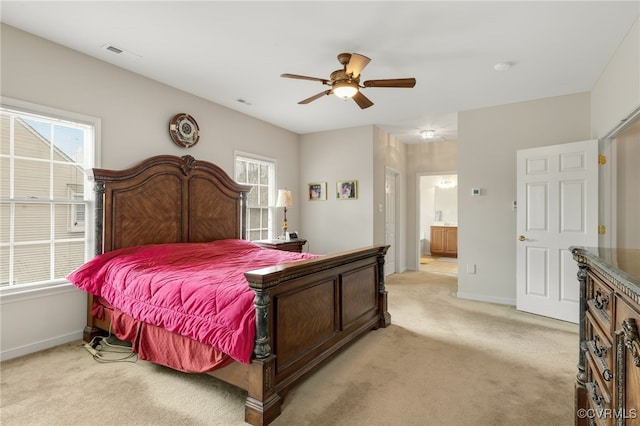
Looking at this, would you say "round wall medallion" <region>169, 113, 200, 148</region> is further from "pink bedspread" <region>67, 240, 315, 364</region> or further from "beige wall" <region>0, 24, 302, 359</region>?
"pink bedspread" <region>67, 240, 315, 364</region>

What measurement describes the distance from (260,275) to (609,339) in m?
1.56

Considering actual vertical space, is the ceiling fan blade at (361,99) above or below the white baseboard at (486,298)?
above

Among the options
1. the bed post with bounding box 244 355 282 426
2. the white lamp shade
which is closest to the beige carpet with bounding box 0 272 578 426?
the bed post with bounding box 244 355 282 426

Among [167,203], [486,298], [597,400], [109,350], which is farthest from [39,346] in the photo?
[486,298]

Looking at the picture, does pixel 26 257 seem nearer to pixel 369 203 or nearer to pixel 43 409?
pixel 43 409

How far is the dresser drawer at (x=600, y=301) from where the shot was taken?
48.3 inches

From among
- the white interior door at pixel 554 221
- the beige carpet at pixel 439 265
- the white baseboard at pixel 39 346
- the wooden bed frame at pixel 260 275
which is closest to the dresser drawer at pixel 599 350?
the wooden bed frame at pixel 260 275

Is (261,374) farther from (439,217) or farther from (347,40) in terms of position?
(439,217)

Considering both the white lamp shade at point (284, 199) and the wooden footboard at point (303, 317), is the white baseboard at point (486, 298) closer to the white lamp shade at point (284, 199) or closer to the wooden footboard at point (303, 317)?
the wooden footboard at point (303, 317)

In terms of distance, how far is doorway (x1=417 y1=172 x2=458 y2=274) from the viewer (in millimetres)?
8695

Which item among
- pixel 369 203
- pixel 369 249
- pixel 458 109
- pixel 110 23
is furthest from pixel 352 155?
pixel 110 23

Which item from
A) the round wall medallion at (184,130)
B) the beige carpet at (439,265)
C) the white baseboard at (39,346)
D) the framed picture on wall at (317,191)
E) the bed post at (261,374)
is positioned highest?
the round wall medallion at (184,130)

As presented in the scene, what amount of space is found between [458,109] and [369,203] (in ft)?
6.33

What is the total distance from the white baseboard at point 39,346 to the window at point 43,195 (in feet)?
1.64
